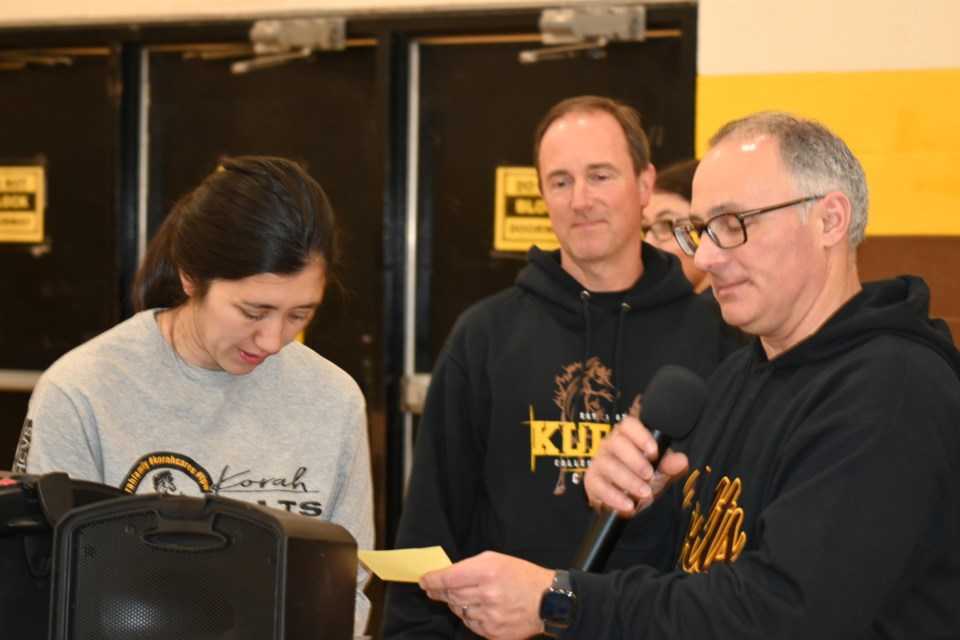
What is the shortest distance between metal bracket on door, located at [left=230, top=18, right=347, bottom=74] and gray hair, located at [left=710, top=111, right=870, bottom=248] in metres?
2.84

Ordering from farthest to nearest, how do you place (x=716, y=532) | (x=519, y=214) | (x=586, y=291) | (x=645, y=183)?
1. (x=519, y=214)
2. (x=645, y=183)
3. (x=586, y=291)
4. (x=716, y=532)

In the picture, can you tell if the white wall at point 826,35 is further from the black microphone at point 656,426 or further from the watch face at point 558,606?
the watch face at point 558,606

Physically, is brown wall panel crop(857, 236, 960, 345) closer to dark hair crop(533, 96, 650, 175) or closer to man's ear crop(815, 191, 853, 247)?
dark hair crop(533, 96, 650, 175)

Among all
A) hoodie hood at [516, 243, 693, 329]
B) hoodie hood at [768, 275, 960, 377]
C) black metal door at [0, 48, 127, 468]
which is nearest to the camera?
hoodie hood at [768, 275, 960, 377]

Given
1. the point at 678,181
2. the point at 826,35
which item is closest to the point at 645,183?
the point at 678,181

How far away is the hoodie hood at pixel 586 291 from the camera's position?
8.68 ft

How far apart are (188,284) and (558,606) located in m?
0.90

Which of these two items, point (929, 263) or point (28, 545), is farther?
point (929, 263)

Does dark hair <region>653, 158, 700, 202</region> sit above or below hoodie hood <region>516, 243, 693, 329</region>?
above

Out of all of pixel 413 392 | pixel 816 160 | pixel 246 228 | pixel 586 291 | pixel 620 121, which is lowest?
pixel 413 392

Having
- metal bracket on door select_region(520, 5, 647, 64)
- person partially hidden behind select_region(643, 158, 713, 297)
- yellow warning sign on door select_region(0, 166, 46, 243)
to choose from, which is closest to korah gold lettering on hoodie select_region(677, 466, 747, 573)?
person partially hidden behind select_region(643, 158, 713, 297)

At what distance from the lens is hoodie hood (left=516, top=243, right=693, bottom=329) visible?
2646 millimetres

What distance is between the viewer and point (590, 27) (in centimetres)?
407

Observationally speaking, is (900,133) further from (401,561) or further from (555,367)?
(401,561)
